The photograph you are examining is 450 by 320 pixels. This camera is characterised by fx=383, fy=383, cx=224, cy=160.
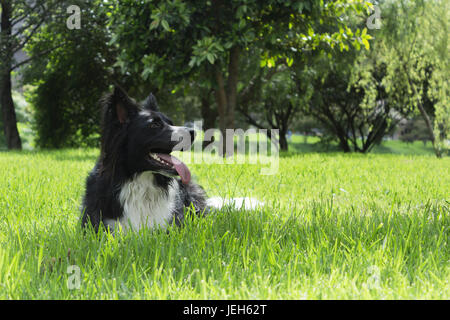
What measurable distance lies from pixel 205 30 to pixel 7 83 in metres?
9.26

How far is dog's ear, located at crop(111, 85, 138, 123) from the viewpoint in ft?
9.93

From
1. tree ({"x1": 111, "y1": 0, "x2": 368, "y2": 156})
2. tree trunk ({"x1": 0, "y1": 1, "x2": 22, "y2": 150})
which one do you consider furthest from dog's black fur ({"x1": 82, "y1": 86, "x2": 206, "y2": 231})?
tree trunk ({"x1": 0, "y1": 1, "x2": 22, "y2": 150})

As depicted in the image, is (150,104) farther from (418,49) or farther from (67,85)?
(67,85)

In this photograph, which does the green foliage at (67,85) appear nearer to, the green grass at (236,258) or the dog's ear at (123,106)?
the green grass at (236,258)

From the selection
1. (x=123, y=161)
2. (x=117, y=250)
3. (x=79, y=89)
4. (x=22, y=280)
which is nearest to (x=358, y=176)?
(x=123, y=161)

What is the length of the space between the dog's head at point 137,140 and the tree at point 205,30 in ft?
17.3

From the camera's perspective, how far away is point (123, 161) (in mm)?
3195

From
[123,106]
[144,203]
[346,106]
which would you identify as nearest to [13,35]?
[123,106]

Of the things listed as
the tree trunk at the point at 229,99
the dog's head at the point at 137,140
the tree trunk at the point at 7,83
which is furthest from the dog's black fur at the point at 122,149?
the tree trunk at the point at 7,83

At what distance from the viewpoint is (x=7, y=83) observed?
46.6 ft

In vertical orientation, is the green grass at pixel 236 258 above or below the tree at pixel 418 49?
below

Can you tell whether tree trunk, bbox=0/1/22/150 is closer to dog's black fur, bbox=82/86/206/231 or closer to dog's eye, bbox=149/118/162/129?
dog's black fur, bbox=82/86/206/231

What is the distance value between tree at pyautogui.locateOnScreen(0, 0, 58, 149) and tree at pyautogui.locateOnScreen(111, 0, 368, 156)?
494cm

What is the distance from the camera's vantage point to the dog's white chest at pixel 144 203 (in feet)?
10.4
